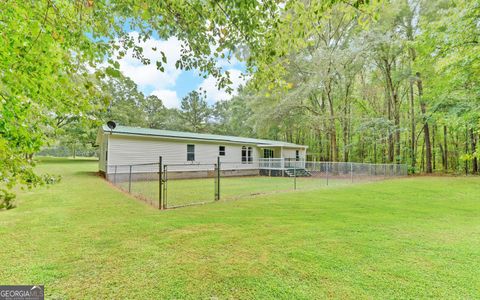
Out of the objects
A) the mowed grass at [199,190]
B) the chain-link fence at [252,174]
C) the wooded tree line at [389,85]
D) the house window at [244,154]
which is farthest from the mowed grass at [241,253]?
the house window at [244,154]

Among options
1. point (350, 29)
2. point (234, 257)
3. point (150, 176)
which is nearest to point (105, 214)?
point (234, 257)

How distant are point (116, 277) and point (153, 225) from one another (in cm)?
212

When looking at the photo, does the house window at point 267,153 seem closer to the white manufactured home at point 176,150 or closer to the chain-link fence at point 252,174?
the white manufactured home at point 176,150

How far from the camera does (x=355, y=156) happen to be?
2864cm

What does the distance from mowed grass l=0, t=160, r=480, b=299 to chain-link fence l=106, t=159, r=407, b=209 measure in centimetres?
395

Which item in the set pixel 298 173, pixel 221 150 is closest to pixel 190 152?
pixel 221 150

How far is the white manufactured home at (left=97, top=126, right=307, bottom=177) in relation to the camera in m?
13.2

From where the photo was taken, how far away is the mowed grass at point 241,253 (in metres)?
2.57

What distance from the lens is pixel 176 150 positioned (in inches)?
613

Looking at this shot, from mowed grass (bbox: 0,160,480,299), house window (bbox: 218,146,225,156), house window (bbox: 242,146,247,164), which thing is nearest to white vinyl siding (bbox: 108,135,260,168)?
house window (bbox: 218,146,225,156)

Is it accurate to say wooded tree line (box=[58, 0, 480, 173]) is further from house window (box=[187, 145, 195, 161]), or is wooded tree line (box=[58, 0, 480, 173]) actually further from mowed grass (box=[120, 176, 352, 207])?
house window (box=[187, 145, 195, 161])

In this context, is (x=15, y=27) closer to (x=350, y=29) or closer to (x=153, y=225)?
(x=153, y=225)

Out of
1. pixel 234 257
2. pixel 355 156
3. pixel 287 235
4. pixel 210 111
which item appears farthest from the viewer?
pixel 210 111

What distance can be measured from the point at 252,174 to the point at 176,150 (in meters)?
7.10
